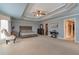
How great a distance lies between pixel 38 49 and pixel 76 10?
4.96 ft

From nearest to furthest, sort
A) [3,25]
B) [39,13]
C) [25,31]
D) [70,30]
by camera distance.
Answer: [3,25]
[25,31]
[70,30]
[39,13]

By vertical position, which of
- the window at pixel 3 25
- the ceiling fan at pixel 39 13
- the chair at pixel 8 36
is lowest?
the chair at pixel 8 36

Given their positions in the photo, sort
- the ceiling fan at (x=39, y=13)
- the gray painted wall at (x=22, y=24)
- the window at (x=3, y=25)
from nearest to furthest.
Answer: the window at (x=3, y=25)
the gray painted wall at (x=22, y=24)
the ceiling fan at (x=39, y=13)

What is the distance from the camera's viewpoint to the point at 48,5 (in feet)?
10.1

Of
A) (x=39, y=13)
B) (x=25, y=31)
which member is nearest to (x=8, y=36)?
(x=25, y=31)

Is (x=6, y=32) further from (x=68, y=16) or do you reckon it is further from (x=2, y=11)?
(x=68, y=16)

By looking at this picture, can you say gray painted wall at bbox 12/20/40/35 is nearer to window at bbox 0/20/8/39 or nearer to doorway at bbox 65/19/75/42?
window at bbox 0/20/8/39

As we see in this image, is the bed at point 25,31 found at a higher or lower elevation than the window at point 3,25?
lower

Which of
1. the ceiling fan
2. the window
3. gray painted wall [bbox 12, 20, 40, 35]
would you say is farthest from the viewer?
the ceiling fan

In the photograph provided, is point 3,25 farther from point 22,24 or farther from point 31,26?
point 31,26

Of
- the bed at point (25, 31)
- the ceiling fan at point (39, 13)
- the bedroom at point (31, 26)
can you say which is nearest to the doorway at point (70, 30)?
the bedroom at point (31, 26)

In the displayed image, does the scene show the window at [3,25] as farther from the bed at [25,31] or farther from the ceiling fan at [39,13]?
the ceiling fan at [39,13]

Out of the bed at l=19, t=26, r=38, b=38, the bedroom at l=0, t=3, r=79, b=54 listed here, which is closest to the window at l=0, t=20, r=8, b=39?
the bedroom at l=0, t=3, r=79, b=54
